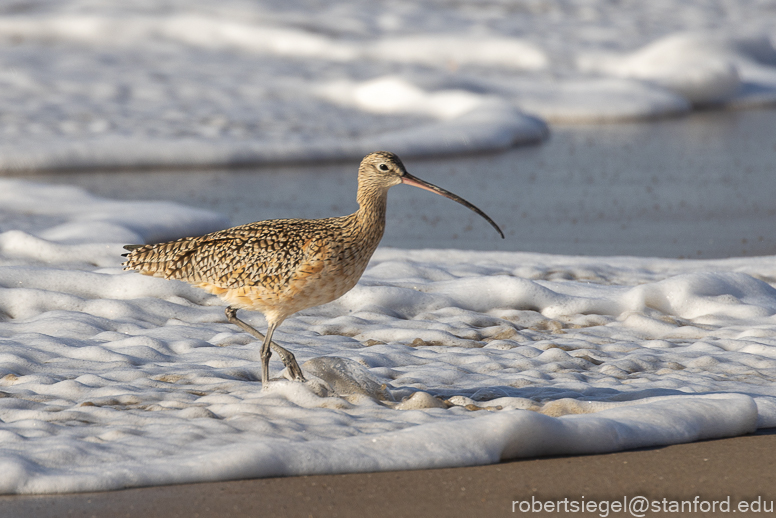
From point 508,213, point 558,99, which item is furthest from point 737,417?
point 558,99

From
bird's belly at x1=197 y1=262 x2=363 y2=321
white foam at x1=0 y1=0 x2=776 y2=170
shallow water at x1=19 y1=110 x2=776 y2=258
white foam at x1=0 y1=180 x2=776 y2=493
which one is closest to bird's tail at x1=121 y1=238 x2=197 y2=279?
bird's belly at x1=197 y1=262 x2=363 y2=321

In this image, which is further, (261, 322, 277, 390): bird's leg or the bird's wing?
(261, 322, 277, 390): bird's leg

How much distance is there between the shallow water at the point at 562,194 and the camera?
8203 millimetres

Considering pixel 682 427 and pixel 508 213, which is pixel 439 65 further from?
pixel 682 427

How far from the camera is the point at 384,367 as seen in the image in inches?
200

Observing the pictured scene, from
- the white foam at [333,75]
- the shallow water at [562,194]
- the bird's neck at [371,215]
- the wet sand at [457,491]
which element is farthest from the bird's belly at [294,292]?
the white foam at [333,75]

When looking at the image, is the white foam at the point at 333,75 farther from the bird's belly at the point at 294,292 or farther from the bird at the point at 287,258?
the bird's belly at the point at 294,292

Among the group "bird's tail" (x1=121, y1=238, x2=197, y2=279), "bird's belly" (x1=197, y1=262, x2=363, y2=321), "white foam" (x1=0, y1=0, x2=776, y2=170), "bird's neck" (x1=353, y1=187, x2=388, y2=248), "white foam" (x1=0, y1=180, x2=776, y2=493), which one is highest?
"white foam" (x1=0, y1=0, x2=776, y2=170)

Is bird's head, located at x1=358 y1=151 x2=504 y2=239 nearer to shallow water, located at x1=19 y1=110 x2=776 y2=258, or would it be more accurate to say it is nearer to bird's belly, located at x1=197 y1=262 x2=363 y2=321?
bird's belly, located at x1=197 y1=262 x2=363 y2=321

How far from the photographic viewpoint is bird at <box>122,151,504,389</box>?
4418 mm

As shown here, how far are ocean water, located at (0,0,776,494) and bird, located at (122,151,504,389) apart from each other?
0.33 meters

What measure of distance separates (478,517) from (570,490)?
0.42 m

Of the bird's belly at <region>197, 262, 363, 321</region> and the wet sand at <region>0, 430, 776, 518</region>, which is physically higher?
the bird's belly at <region>197, 262, 363, 321</region>

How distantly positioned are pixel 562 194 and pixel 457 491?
6.43 metres
